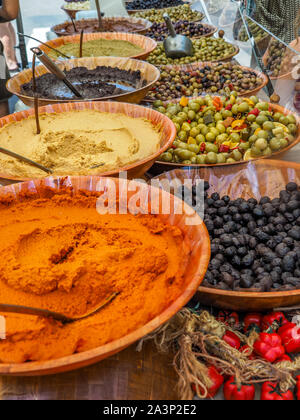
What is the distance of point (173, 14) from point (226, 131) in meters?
3.28

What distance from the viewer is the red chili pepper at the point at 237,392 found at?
961 mm

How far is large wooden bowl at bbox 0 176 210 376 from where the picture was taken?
0.68 metres

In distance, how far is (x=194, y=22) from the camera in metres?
4.33

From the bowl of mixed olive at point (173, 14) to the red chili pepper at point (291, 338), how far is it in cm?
430

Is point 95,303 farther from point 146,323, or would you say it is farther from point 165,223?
point 165,223

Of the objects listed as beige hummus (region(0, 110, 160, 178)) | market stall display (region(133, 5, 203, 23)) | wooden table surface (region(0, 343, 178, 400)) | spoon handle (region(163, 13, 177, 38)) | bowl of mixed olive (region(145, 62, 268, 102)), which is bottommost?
wooden table surface (region(0, 343, 178, 400))

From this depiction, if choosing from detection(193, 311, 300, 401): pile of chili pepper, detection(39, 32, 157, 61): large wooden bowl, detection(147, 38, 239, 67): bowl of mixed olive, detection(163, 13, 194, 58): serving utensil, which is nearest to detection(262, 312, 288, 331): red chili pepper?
detection(193, 311, 300, 401): pile of chili pepper

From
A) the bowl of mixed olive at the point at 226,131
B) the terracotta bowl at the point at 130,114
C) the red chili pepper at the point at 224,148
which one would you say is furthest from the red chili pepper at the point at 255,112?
the terracotta bowl at the point at 130,114

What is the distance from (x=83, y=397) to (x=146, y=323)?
0.28 metres

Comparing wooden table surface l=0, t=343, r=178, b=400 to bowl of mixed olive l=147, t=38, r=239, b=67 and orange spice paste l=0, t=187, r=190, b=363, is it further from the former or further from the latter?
bowl of mixed olive l=147, t=38, r=239, b=67

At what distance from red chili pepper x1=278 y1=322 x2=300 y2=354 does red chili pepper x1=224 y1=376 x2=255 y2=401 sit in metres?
0.19

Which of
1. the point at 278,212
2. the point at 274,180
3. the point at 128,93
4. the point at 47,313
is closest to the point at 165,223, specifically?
the point at 47,313

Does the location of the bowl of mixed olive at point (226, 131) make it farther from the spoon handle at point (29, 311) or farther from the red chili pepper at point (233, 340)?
→ the spoon handle at point (29, 311)

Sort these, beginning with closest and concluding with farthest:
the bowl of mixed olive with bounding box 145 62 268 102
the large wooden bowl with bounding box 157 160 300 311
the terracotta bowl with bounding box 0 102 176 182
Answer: the terracotta bowl with bounding box 0 102 176 182 < the large wooden bowl with bounding box 157 160 300 311 < the bowl of mixed olive with bounding box 145 62 268 102
